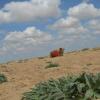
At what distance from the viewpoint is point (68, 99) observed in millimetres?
9117

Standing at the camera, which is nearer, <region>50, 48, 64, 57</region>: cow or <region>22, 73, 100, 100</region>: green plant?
<region>22, 73, 100, 100</region>: green plant

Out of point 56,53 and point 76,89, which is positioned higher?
point 56,53

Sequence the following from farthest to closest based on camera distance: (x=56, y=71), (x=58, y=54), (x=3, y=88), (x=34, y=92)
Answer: (x=58, y=54), (x=56, y=71), (x=3, y=88), (x=34, y=92)

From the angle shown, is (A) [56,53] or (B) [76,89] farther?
(A) [56,53]

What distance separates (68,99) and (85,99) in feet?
1.53

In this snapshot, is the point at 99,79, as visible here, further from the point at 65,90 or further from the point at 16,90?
the point at 16,90

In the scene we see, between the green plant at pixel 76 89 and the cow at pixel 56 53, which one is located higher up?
the cow at pixel 56 53

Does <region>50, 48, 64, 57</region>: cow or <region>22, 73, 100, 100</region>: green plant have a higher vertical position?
<region>50, 48, 64, 57</region>: cow

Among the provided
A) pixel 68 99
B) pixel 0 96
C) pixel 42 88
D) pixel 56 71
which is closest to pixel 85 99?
pixel 68 99

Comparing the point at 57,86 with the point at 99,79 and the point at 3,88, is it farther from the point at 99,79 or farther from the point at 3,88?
the point at 3,88

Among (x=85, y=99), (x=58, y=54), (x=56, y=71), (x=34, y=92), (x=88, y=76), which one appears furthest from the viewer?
(x=58, y=54)

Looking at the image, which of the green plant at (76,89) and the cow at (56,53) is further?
the cow at (56,53)

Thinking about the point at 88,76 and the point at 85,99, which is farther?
the point at 88,76

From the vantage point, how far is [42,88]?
9.93 metres
